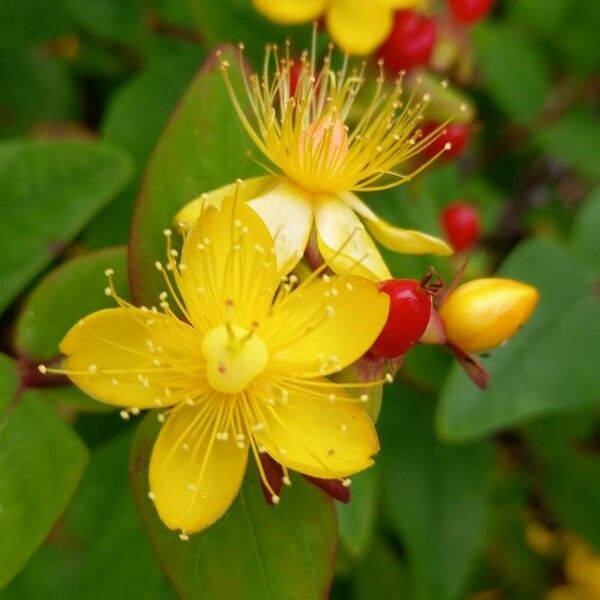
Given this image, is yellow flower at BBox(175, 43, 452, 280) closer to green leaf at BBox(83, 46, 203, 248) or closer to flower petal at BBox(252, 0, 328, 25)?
flower petal at BBox(252, 0, 328, 25)

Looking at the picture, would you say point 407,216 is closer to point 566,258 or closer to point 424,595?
point 566,258

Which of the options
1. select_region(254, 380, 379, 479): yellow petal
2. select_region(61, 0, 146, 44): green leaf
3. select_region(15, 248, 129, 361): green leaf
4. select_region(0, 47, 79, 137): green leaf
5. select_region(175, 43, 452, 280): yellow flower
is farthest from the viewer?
select_region(0, 47, 79, 137): green leaf

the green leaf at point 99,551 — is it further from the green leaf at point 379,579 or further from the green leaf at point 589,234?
the green leaf at point 589,234

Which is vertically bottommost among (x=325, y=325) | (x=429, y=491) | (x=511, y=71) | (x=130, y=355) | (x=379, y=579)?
(x=379, y=579)

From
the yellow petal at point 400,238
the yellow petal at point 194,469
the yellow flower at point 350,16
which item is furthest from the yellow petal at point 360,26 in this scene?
the yellow petal at point 194,469

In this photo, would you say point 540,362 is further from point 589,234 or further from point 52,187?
point 52,187

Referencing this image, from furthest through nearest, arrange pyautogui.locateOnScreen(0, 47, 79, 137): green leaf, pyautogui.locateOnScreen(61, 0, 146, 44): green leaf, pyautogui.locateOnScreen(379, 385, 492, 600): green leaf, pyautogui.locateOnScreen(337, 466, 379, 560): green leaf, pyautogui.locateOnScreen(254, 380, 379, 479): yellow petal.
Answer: pyautogui.locateOnScreen(0, 47, 79, 137): green leaf < pyautogui.locateOnScreen(61, 0, 146, 44): green leaf < pyautogui.locateOnScreen(379, 385, 492, 600): green leaf < pyautogui.locateOnScreen(337, 466, 379, 560): green leaf < pyautogui.locateOnScreen(254, 380, 379, 479): yellow petal

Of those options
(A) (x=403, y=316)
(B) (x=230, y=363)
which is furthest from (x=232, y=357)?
(A) (x=403, y=316)

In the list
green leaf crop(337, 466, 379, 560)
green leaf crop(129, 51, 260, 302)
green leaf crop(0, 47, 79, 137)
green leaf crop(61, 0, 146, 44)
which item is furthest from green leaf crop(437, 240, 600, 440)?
green leaf crop(0, 47, 79, 137)
